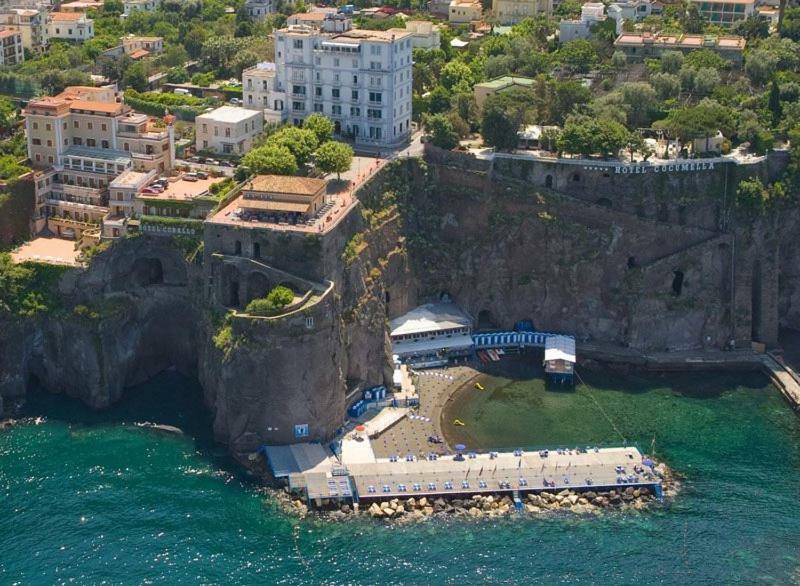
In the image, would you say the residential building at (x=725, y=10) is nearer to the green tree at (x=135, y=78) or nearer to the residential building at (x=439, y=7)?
the residential building at (x=439, y=7)

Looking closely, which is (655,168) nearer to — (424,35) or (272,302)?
(272,302)

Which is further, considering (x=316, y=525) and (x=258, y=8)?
(x=258, y=8)

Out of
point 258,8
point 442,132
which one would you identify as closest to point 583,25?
A: point 442,132

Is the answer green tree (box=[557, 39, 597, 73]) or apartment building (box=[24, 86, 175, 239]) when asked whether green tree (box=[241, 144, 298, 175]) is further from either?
green tree (box=[557, 39, 597, 73])

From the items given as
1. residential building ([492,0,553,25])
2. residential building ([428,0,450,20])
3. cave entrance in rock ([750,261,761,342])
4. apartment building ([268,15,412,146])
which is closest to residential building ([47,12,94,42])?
apartment building ([268,15,412,146])

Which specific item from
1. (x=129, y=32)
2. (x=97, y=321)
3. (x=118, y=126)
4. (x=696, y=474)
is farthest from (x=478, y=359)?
(x=129, y=32)
